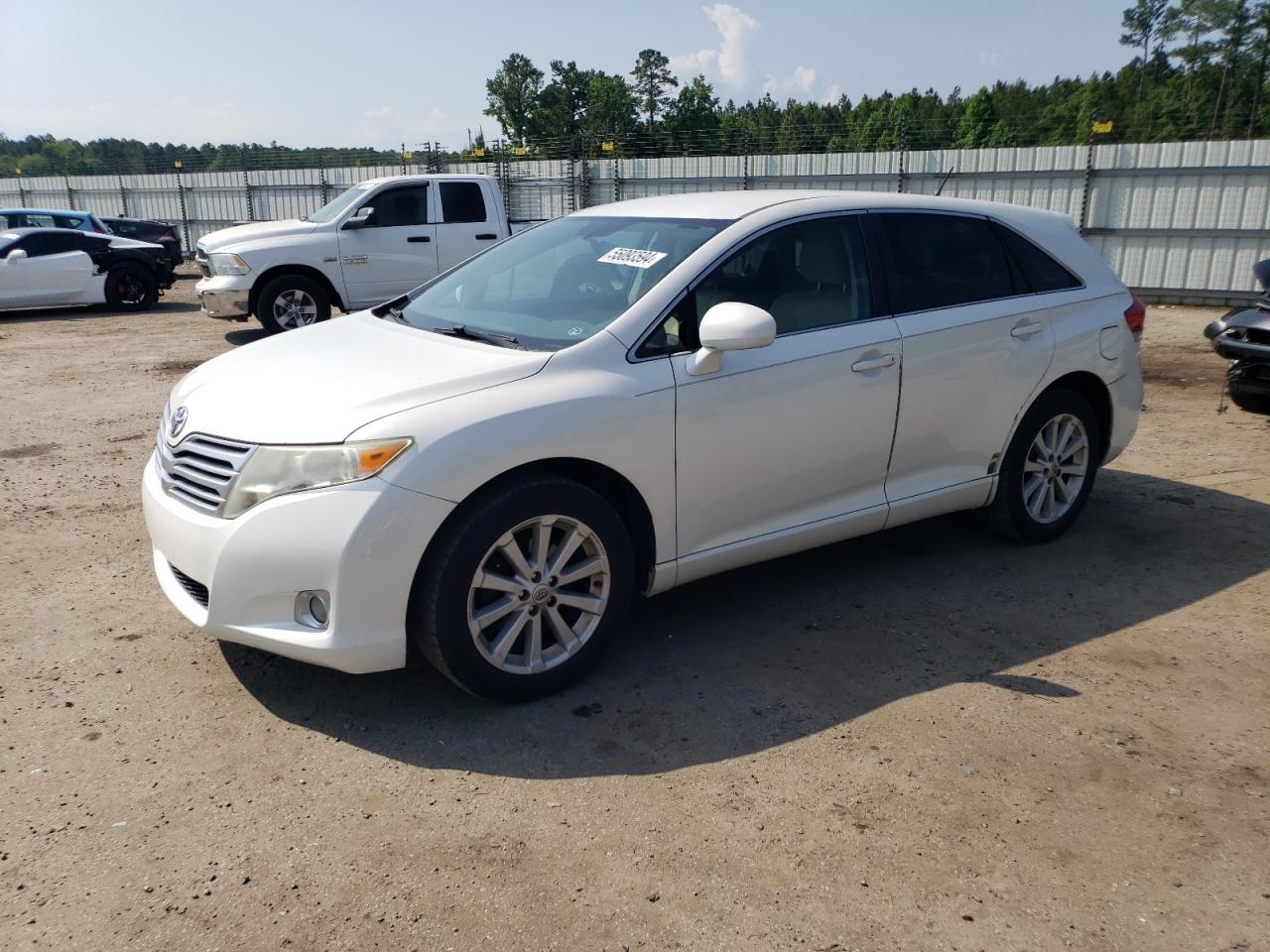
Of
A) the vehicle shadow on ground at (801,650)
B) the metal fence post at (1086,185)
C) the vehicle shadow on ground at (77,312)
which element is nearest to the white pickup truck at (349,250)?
the vehicle shadow on ground at (77,312)

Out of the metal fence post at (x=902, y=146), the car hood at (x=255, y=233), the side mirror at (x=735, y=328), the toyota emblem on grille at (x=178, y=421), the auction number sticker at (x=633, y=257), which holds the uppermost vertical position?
the metal fence post at (x=902, y=146)

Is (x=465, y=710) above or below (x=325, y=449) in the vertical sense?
below

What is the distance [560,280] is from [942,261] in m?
1.76

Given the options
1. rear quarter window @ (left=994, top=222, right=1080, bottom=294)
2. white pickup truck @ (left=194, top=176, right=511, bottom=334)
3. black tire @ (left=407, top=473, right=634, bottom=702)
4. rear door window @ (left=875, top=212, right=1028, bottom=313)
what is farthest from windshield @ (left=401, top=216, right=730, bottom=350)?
white pickup truck @ (left=194, top=176, right=511, bottom=334)

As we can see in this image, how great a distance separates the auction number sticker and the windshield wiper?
22.6 inches

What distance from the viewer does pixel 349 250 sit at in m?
11.8

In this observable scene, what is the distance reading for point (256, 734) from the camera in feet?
11.0

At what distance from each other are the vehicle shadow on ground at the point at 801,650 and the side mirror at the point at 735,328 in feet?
4.09

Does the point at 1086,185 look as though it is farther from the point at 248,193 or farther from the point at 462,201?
the point at 248,193

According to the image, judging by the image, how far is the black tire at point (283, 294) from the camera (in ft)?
38.2

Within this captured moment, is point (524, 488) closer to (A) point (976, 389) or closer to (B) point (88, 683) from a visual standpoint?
(B) point (88, 683)

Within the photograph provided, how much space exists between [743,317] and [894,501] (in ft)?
4.35

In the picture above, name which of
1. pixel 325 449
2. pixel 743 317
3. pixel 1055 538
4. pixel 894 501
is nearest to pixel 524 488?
pixel 325 449

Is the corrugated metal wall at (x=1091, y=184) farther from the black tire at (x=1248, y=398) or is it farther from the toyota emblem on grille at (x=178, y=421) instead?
the toyota emblem on grille at (x=178, y=421)
